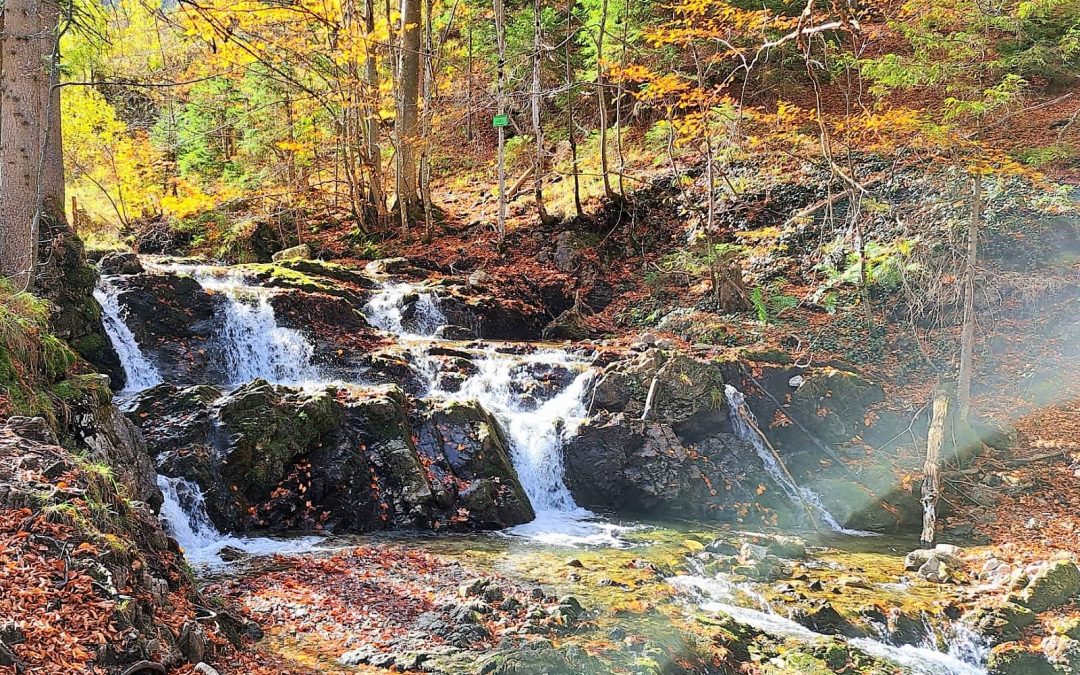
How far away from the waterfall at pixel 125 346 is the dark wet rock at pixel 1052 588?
483 inches

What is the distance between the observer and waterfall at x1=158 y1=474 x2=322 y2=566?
7.83 m

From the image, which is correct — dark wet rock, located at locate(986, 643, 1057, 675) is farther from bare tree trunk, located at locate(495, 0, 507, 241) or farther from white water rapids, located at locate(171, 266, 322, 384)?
bare tree trunk, located at locate(495, 0, 507, 241)

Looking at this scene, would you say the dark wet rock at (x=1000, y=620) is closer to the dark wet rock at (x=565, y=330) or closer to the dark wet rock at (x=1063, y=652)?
the dark wet rock at (x=1063, y=652)

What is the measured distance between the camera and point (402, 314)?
15.1 meters

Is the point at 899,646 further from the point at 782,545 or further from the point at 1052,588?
the point at 782,545

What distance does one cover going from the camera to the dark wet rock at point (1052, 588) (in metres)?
7.07

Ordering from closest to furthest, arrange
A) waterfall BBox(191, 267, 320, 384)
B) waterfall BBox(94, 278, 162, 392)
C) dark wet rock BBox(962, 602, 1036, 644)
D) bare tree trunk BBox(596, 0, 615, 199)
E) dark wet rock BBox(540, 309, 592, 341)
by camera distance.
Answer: dark wet rock BBox(962, 602, 1036, 644) < waterfall BBox(94, 278, 162, 392) < waterfall BBox(191, 267, 320, 384) < dark wet rock BBox(540, 309, 592, 341) < bare tree trunk BBox(596, 0, 615, 199)

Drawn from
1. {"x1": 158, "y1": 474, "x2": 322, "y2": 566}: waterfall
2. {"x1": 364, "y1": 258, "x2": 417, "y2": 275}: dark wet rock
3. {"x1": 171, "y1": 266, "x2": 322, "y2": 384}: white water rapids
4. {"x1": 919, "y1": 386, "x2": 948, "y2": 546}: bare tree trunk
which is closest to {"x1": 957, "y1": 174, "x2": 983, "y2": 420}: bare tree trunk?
{"x1": 919, "y1": 386, "x2": 948, "y2": 546}: bare tree trunk

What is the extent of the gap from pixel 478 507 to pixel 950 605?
5746 millimetres

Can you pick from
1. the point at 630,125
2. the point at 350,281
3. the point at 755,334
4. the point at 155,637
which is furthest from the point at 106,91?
the point at 155,637

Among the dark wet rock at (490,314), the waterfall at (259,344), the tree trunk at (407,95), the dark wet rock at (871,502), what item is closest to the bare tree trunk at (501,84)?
the tree trunk at (407,95)

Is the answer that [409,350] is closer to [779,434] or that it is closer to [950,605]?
[779,434]

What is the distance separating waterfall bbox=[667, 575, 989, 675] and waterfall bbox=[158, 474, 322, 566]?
4710mm

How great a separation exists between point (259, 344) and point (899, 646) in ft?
36.8
